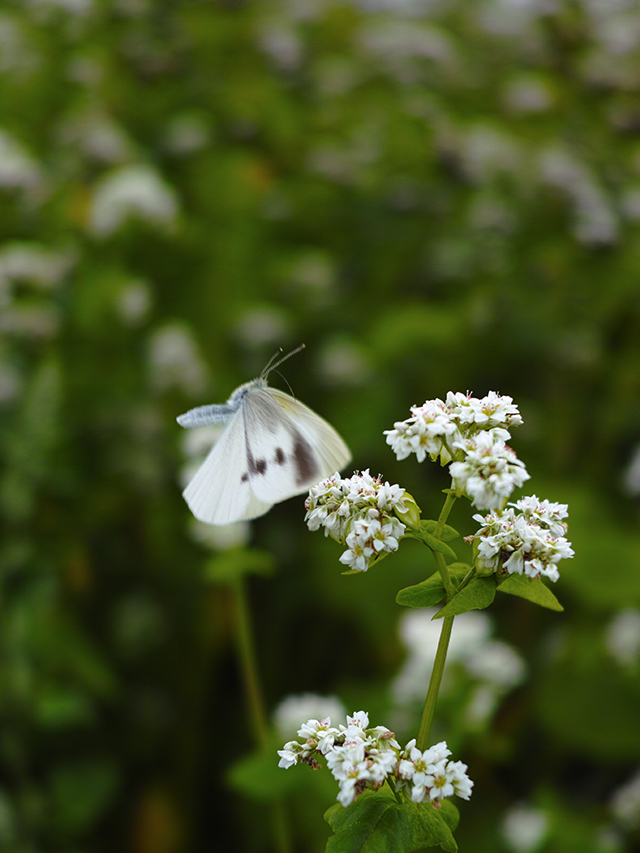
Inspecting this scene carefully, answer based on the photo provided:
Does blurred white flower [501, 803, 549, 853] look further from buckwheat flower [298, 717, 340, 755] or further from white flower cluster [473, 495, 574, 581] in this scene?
white flower cluster [473, 495, 574, 581]

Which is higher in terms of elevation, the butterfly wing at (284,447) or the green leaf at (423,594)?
the butterfly wing at (284,447)

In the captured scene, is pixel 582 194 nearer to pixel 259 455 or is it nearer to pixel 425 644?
pixel 425 644

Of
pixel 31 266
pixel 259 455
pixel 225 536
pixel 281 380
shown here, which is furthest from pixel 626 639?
pixel 31 266

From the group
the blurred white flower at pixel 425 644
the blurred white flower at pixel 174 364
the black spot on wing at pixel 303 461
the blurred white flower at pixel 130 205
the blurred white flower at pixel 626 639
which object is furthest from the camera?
the blurred white flower at pixel 130 205

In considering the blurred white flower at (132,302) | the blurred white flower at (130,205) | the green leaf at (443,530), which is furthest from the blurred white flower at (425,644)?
the blurred white flower at (130,205)

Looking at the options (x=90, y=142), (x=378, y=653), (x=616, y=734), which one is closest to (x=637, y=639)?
(x=616, y=734)

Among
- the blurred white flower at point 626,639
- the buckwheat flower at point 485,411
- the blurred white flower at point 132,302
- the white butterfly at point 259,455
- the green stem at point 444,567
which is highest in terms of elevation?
the blurred white flower at point 132,302

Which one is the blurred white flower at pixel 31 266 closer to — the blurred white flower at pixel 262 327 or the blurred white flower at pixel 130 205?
the blurred white flower at pixel 130 205

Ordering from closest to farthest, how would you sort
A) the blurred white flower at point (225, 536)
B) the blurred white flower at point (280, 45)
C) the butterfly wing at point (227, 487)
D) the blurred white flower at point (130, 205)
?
the butterfly wing at point (227, 487) < the blurred white flower at point (225, 536) < the blurred white flower at point (130, 205) < the blurred white flower at point (280, 45)
